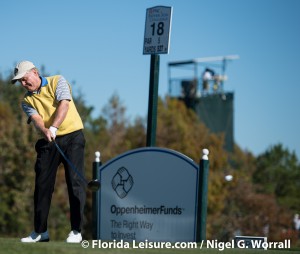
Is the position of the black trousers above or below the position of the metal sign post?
below

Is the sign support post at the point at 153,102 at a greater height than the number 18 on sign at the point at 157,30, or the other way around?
the number 18 on sign at the point at 157,30

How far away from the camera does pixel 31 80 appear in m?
11.1

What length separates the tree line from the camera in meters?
51.1

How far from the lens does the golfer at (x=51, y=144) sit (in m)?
11.2

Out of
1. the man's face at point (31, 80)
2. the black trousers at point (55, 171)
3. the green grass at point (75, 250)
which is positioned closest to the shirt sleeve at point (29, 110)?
the man's face at point (31, 80)

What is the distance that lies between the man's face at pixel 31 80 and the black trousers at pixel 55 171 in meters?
0.65

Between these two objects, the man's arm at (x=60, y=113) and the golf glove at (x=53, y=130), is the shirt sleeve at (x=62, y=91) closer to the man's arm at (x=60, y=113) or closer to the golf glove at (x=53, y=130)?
the man's arm at (x=60, y=113)

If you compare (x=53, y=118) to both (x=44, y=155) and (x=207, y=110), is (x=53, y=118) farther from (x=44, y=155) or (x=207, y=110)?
(x=207, y=110)

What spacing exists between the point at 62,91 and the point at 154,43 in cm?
282

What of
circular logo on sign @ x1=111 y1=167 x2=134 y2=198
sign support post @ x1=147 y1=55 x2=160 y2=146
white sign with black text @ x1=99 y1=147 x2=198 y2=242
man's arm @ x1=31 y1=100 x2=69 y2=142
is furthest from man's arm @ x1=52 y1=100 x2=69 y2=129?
sign support post @ x1=147 y1=55 x2=160 y2=146

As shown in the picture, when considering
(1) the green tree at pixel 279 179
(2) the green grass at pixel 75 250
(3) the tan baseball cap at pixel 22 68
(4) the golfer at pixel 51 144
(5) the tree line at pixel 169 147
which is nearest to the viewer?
(2) the green grass at pixel 75 250

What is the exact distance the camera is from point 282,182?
84.9 meters

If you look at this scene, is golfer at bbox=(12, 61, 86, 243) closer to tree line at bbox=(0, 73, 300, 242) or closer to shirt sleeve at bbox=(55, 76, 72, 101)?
shirt sleeve at bbox=(55, 76, 72, 101)

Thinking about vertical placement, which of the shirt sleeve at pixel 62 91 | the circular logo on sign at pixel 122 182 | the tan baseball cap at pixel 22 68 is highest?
the tan baseball cap at pixel 22 68
